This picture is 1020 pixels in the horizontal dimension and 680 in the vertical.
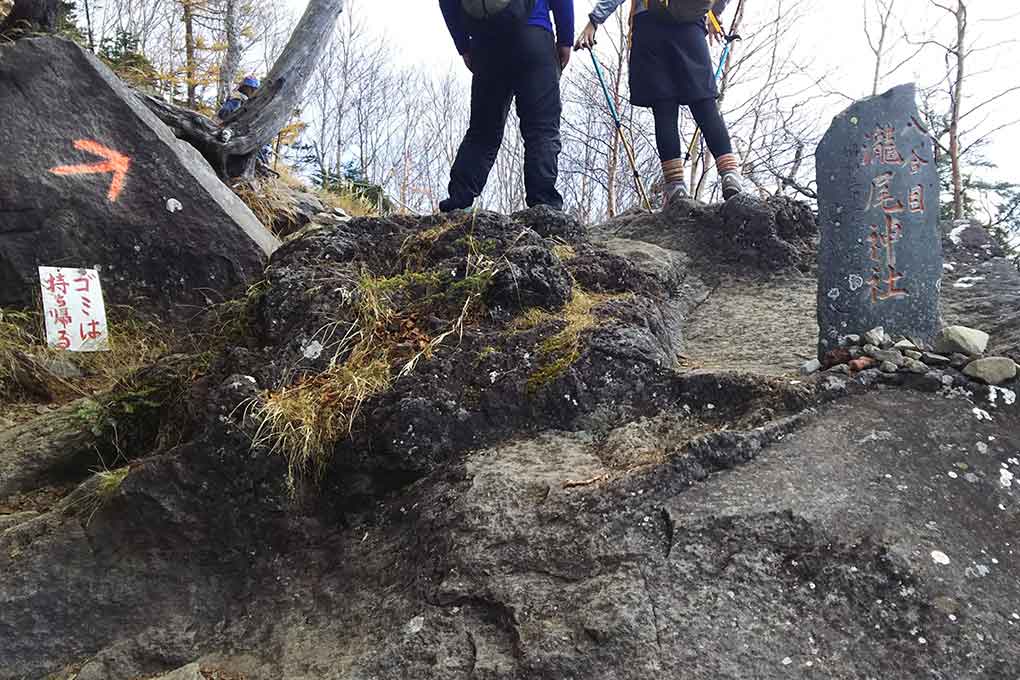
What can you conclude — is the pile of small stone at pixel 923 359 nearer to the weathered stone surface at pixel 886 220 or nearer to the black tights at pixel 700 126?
the weathered stone surface at pixel 886 220

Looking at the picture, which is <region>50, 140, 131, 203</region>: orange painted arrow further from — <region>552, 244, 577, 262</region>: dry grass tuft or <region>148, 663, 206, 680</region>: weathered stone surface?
<region>148, 663, 206, 680</region>: weathered stone surface

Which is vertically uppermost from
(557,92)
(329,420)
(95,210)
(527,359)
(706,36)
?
(706,36)

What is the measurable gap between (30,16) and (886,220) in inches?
235

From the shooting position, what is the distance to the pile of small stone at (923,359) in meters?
2.34

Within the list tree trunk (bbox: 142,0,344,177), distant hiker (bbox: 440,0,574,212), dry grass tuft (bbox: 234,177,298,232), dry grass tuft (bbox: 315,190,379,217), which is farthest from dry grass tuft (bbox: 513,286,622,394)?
dry grass tuft (bbox: 315,190,379,217)

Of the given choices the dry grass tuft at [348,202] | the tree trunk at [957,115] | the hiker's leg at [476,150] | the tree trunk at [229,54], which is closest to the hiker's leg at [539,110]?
the hiker's leg at [476,150]

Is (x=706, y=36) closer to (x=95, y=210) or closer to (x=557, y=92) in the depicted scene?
(x=557, y=92)

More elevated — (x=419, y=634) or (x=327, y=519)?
(x=327, y=519)

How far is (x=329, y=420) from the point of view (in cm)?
246

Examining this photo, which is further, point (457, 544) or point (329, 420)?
point (329, 420)

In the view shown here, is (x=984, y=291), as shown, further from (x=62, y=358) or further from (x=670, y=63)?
(x=62, y=358)

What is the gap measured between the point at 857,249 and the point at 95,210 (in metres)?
4.56

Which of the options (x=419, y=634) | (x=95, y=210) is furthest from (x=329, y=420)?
(x=95, y=210)

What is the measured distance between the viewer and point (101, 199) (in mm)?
4652
